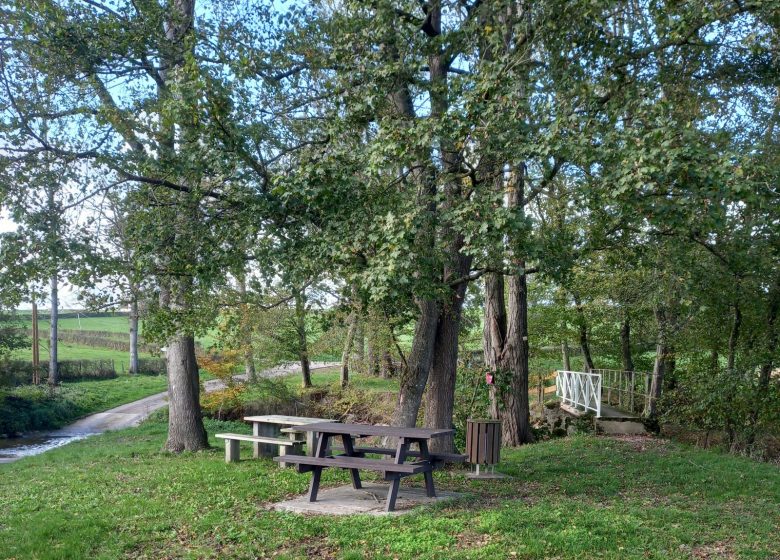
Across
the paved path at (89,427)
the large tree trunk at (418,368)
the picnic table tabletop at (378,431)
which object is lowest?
the paved path at (89,427)

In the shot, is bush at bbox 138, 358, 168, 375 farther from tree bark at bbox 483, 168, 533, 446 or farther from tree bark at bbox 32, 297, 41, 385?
tree bark at bbox 483, 168, 533, 446

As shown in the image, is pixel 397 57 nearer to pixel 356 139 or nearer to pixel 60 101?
pixel 356 139

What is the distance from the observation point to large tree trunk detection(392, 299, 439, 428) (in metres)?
10.4

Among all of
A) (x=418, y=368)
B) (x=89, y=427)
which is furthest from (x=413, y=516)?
(x=89, y=427)

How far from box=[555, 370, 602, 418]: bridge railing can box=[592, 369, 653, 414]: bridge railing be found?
0.70m

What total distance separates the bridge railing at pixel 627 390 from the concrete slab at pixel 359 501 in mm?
10892

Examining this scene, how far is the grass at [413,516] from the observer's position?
6203 millimetres

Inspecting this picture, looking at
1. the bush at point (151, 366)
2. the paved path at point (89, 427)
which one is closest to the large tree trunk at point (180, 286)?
the paved path at point (89, 427)

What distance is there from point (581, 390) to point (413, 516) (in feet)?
38.4

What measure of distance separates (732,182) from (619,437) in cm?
1072

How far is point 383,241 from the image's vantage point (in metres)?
7.59

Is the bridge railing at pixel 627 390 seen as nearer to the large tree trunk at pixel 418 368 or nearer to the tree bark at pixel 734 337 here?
the tree bark at pixel 734 337

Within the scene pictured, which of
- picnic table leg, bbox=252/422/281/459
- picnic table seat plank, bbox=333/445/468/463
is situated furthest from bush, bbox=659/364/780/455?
picnic table leg, bbox=252/422/281/459

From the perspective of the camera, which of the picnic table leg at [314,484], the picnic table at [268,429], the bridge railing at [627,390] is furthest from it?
the bridge railing at [627,390]
